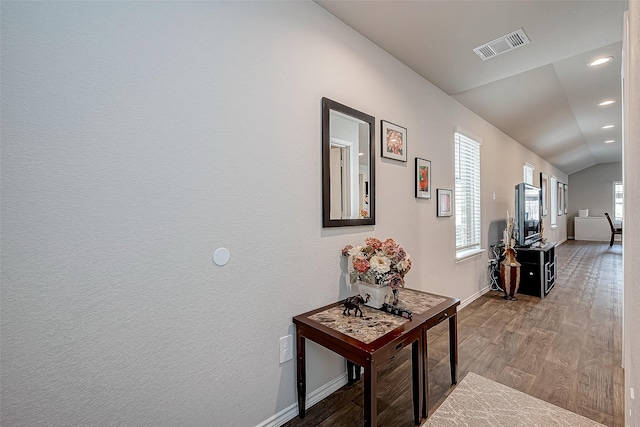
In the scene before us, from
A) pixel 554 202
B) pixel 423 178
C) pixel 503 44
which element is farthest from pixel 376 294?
pixel 554 202

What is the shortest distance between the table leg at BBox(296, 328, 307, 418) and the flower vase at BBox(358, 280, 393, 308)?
50 cm

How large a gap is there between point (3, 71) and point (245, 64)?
94cm

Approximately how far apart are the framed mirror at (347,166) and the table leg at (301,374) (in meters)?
0.75

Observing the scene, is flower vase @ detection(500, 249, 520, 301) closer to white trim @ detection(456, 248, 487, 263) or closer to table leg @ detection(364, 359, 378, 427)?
white trim @ detection(456, 248, 487, 263)

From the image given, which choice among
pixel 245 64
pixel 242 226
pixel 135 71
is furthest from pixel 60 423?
pixel 245 64

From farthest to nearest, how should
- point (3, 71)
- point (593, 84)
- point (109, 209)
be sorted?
1. point (593, 84)
2. point (109, 209)
3. point (3, 71)

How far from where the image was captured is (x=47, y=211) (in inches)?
37.8

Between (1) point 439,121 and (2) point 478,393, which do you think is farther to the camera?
(1) point 439,121

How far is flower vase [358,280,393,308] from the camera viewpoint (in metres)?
1.75

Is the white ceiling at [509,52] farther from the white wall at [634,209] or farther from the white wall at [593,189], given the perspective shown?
the white wall at [593,189]

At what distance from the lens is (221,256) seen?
4.54 ft

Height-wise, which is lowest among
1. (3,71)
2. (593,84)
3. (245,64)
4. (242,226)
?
(242,226)

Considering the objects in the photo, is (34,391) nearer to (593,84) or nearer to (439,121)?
(439,121)

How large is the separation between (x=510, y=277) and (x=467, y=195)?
53.4 inches
